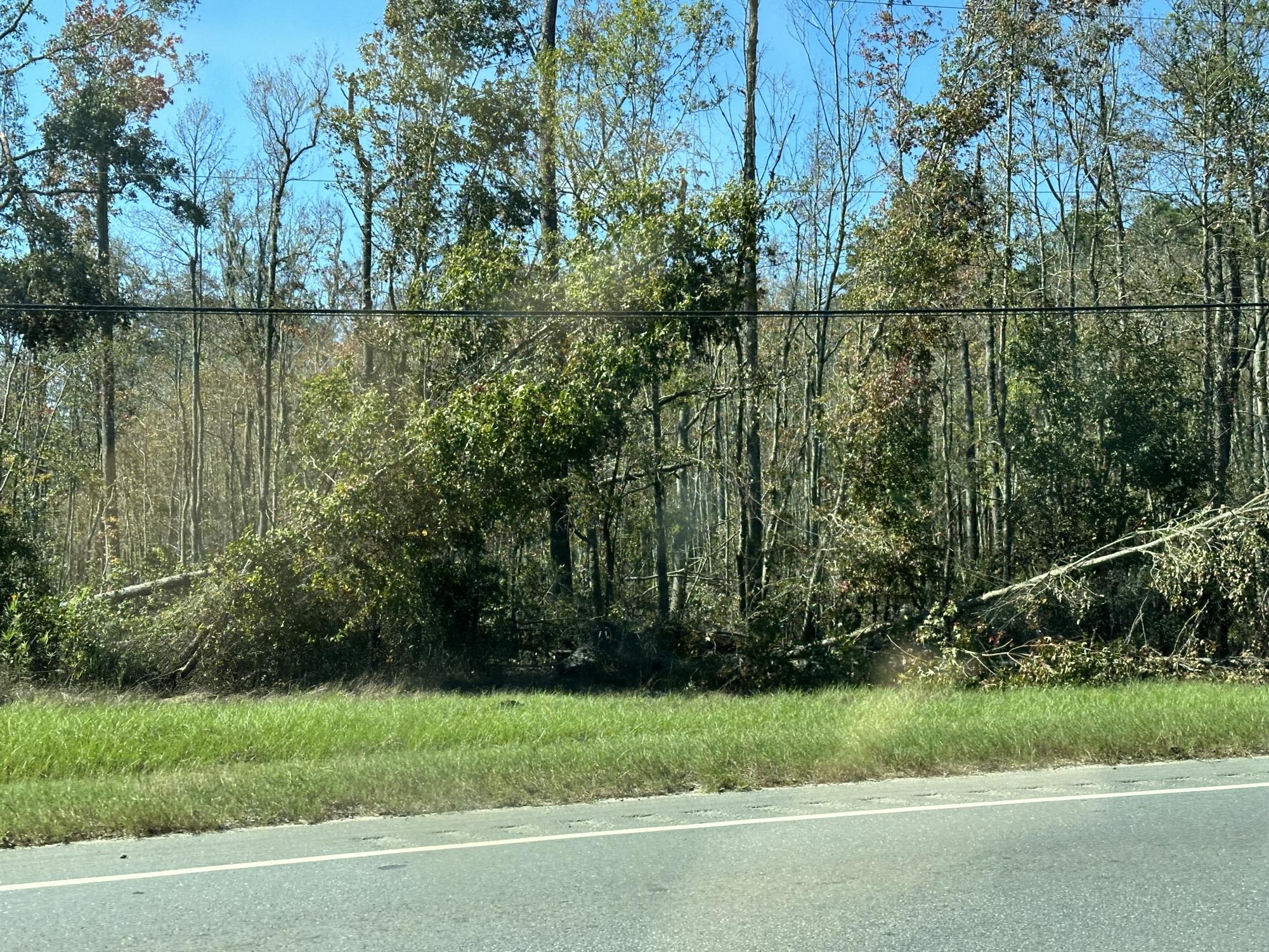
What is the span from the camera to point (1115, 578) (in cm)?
1889

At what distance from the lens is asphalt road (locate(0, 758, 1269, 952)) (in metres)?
5.44

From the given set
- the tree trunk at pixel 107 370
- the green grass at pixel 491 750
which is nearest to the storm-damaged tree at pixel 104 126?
the tree trunk at pixel 107 370

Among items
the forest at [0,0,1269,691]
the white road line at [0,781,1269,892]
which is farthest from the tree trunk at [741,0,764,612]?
the white road line at [0,781,1269,892]

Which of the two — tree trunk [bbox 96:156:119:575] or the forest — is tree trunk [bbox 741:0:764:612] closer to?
the forest

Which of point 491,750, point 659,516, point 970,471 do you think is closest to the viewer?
point 491,750

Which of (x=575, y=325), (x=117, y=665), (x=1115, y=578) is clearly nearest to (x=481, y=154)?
(x=575, y=325)

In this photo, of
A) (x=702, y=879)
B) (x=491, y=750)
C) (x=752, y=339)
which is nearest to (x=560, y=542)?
(x=752, y=339)

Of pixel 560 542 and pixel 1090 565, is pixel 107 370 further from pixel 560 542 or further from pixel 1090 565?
pixel 1090 565

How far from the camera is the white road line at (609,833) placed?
6.57 m

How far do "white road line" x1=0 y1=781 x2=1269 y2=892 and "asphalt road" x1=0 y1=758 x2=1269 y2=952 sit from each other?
0.02m

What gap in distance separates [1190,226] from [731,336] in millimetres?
12457

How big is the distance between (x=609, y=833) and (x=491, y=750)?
302 cm

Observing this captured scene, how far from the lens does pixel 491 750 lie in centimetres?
1034

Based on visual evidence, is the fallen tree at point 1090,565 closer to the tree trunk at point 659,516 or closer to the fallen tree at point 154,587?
the tree trunk at point 659,516
